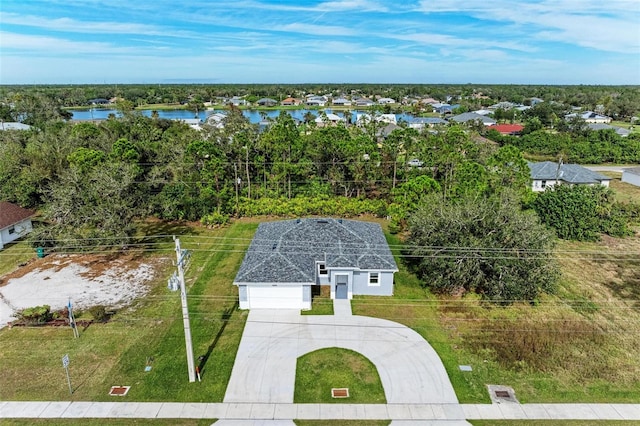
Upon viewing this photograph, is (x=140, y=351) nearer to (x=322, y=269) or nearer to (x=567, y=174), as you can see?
(x=322, y=269)

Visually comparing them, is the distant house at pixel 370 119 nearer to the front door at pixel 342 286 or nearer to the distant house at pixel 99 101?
the front door at pixel 342 286

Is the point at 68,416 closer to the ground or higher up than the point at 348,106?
closer to the ground

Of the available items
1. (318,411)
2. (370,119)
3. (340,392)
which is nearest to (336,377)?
(340,392)

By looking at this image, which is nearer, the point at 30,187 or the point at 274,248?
the point at 274,248

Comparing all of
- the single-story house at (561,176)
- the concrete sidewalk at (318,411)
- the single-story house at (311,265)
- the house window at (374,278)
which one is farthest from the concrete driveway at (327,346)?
the single-story house at (561,176)

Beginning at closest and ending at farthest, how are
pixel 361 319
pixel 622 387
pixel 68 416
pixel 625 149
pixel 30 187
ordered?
pixel 68 416 → pixel 622 387 → pixel 361 319 → pixel 30 187 → pixel 625 149

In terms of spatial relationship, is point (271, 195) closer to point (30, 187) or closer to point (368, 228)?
point (368, 228)

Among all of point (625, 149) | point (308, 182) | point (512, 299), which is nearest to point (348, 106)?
point (625, 149)
